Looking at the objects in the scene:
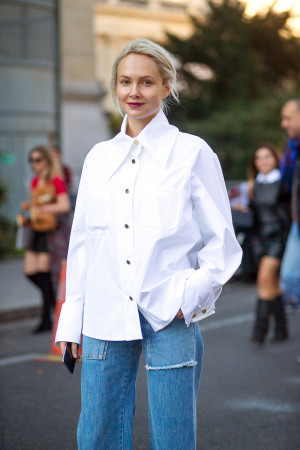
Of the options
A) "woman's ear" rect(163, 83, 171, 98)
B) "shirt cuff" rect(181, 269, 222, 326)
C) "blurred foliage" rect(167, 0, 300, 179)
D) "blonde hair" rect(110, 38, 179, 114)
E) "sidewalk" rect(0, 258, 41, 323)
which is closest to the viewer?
"shirt cuff" rect(181, 269, 222, 326)

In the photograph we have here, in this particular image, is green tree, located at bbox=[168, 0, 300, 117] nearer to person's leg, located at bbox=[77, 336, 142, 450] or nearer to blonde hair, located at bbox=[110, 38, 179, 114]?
blonde hair, located at bbox=[110, 38, 179, 114]

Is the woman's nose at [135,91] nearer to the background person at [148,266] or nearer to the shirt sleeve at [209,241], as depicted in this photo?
the background person at [148,266]

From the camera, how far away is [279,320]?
748 centimetres

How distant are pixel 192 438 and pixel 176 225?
720mm

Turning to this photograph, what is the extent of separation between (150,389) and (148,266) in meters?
0.42

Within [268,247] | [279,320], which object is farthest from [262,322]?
[268,247]

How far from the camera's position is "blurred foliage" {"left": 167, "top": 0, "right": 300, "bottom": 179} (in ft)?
99.3

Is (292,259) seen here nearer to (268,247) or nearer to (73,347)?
(268,247)

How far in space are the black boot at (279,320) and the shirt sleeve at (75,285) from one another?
477cm

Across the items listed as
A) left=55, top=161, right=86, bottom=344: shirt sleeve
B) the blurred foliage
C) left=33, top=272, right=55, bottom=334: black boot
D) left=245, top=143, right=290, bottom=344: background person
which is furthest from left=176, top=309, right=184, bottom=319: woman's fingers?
the blurred foliage

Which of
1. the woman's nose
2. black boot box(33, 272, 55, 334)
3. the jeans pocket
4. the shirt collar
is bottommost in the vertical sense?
black boot box(33, 272, 55, 334)

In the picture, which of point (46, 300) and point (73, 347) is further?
point (46, 300)

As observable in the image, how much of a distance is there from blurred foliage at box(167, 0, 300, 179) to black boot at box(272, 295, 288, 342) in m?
21.6

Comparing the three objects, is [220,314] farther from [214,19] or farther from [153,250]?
[214,19]
